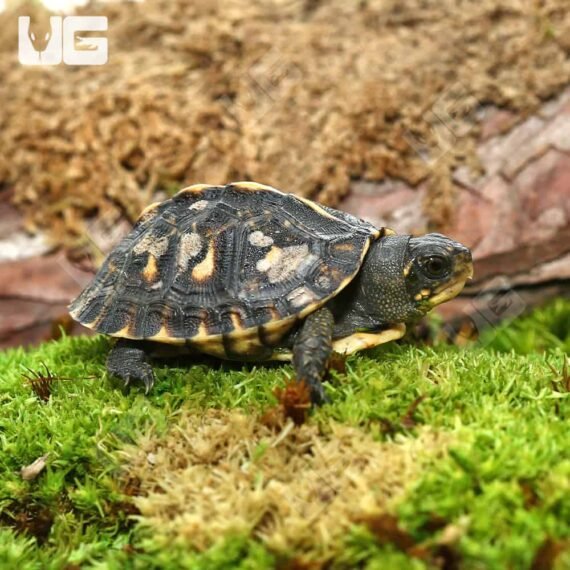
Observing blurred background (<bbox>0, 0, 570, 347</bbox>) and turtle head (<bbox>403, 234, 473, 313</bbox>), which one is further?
blurred background (<bbox>0, 0, 570, 347</bbox>)

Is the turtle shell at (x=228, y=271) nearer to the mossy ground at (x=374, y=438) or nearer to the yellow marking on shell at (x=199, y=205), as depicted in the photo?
the yellow marking on shell at (x=199, y=205)

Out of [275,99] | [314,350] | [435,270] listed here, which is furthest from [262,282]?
[275,99]

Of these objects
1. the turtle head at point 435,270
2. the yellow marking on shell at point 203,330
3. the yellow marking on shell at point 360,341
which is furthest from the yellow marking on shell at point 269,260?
the turtle head at point 435,270

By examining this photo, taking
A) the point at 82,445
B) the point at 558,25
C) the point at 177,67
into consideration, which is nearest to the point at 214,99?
the point at 177,67

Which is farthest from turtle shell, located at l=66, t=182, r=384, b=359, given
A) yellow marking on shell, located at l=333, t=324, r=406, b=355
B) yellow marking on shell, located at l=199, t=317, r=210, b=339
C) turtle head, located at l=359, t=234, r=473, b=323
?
yellow marking on shell, located at l=333, t=324, r=406, b=355

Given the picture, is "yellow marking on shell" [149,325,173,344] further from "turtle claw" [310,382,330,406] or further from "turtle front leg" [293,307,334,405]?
"turtle claw" [310,382,330,406]

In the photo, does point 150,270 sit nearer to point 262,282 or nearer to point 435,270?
point 262,282
